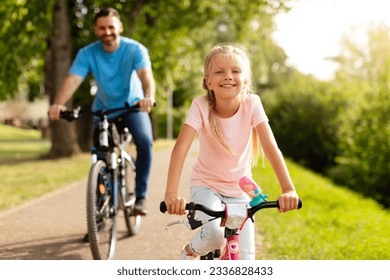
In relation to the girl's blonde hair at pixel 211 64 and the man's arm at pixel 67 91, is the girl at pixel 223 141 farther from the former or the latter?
the man's arm at pixel 67 91

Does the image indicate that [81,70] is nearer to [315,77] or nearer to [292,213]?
[292,213]

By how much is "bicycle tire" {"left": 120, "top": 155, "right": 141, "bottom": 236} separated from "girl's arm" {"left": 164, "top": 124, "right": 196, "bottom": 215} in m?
2.56

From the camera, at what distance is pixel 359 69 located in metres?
34.8

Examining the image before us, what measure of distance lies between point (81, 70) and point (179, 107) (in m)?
33.6

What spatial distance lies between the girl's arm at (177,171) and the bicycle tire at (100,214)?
1843 millimetres

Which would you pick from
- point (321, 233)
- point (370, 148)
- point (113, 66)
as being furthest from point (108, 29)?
point (370, 148)

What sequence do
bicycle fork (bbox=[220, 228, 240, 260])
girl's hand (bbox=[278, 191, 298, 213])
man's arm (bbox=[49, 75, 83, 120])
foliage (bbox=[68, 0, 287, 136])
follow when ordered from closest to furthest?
girl's hand (bbox=[278, 191, 298, 213])
bicycle fork (bbox=[220, 228, 240, 260])
man's arm (bbox=[49, 75, 83, 120])
foliage (bbox=[68, 0, 287, 136])

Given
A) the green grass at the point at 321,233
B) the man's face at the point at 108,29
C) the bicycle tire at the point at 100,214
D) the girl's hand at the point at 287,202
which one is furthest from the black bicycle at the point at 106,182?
the girl's hand at the point at 287,202

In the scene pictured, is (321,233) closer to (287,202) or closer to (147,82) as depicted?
(147,82)

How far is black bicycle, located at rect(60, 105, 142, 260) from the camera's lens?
455 cm

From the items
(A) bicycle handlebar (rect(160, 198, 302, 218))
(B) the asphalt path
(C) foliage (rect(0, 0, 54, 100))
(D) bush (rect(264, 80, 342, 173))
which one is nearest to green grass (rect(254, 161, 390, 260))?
(B) the asphalt path

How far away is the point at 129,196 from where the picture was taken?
18.6 feet

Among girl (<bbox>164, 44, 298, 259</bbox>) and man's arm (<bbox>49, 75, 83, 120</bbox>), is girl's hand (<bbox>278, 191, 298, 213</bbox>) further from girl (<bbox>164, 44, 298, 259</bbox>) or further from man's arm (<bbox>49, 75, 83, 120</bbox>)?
man's arm (<bbox>49, 75, 83, 120</bbox>)

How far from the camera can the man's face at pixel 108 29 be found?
5.02m
